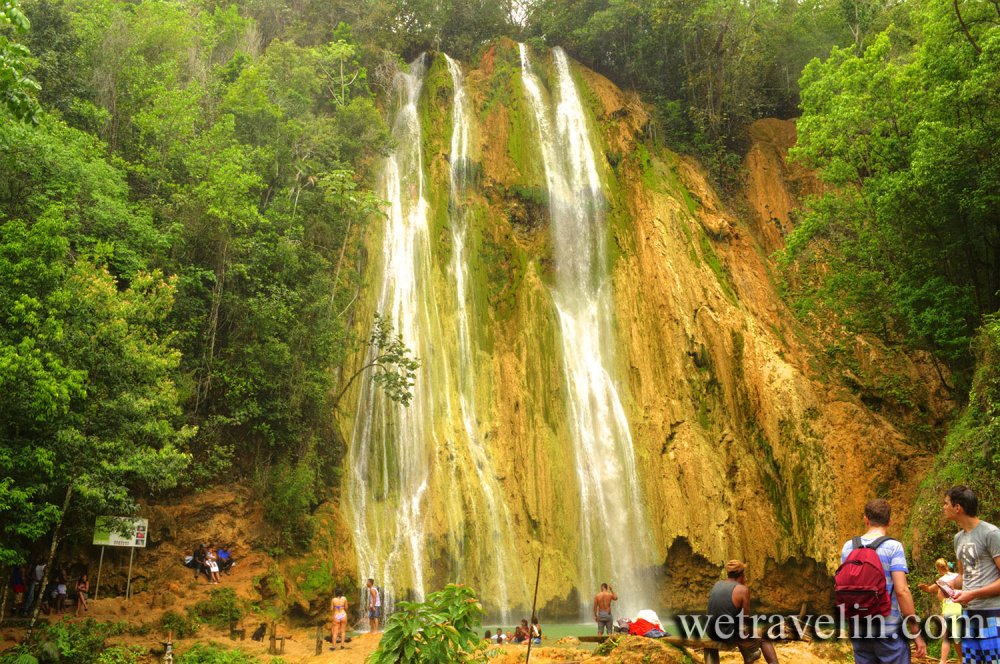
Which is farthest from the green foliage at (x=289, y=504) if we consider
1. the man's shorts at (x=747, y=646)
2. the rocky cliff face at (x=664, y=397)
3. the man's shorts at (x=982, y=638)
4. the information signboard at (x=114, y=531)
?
the man's shorts at (x=982, y=638)

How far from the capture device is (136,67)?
979 inches

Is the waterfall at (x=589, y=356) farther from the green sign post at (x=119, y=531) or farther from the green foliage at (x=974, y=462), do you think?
the green sign post at (x=119, y=531)

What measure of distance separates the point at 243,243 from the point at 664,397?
14.1m

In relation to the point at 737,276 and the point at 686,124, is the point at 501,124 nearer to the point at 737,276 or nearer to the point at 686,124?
the point at 686,124

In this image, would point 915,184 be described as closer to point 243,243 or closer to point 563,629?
point 563,629

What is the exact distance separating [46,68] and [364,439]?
14.5 metres

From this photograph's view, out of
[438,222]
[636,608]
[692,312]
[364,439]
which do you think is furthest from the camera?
[438,222]

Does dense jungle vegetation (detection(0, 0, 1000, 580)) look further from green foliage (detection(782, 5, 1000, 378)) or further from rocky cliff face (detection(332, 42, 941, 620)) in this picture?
rocky cliff face (detection(332, 42, 941, 620))

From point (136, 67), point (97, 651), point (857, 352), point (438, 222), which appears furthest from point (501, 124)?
point (97, 651)

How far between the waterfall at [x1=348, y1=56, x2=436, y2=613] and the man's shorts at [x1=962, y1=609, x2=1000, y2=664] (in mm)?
16243

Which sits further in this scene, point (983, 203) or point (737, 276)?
point (737, 276)

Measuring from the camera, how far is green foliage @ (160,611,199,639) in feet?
54.2

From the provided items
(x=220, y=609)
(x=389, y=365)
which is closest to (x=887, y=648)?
(x=220, y=609)

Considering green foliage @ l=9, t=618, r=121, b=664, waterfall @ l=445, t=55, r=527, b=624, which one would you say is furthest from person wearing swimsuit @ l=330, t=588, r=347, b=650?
waterfall @ l=445, t=55, r=527, b=624
